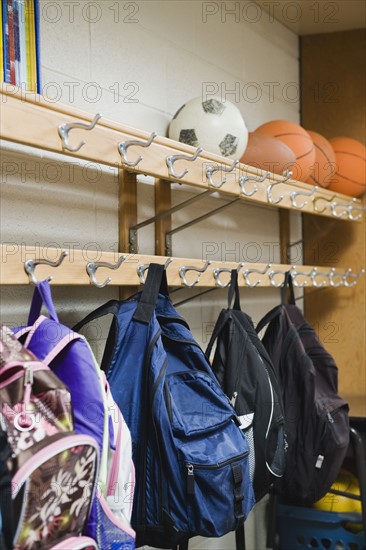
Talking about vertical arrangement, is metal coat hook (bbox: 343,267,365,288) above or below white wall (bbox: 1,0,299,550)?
below

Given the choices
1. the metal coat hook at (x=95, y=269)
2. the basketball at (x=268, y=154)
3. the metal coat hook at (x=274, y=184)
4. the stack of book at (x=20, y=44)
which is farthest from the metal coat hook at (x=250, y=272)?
the stack of book at (x=20, y=44)

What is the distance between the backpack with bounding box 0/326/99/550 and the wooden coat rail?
0.63 feet

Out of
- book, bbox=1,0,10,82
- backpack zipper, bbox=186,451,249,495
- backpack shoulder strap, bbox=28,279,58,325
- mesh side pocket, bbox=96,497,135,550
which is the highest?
book, bbox=1,0,10,82

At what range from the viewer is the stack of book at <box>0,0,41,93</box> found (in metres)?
1.46

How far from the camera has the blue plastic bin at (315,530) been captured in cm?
243

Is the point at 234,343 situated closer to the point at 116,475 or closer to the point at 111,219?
the point at 111,219

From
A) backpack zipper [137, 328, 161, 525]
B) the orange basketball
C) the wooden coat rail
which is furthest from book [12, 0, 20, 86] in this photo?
the orange basketball

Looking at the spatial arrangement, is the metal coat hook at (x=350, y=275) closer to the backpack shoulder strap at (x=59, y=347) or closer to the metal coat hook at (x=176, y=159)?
the metal coat hook at (x=176, y=159)

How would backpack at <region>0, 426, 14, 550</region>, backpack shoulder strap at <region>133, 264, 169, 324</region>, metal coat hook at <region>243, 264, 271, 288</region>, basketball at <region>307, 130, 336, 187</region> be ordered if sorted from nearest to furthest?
backpack at <region>0, 426, 14, 550</region> → backpack shoulder strap at <region>133, 264, 169, 324</region> → metal coat hook at <region>243, 264, 271, 288</region> → basketball at <region>307, 130, 336, 187</region>

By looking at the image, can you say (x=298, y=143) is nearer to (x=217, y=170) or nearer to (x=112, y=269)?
(x=217, y=170)

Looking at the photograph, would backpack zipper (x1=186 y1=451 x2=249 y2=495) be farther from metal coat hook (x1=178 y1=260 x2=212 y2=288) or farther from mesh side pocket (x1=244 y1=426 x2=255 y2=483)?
metal coat hook (x1=178 y1=260 x2=212 y2=288)

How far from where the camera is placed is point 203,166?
6.05 feet

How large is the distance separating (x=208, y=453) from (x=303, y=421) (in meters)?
0.72

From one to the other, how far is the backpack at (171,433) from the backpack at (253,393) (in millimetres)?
207
